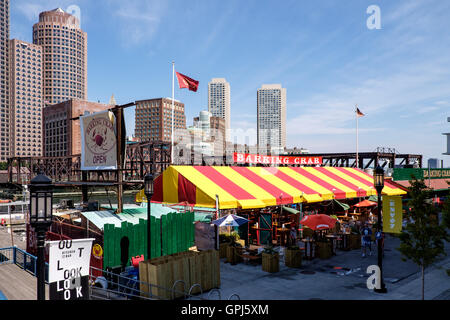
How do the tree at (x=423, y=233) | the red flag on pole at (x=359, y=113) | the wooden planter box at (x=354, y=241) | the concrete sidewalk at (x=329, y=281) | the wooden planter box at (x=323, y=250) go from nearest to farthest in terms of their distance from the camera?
the tree at (x=423, y=233) < the concrete sidewalk at (x=329, y=281) < the wooden planter box at (x=323, y=250) < the wooden planter box at (x=354, y=241) < the red flag on pole at (x=359, y=113)

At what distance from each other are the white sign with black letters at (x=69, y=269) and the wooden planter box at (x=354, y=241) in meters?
17.4

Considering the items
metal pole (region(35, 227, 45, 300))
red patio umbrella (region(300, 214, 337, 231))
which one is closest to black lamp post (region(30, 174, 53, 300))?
metal pole (region(35, 227, 45, 300))

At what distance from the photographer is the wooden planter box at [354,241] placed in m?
21.8

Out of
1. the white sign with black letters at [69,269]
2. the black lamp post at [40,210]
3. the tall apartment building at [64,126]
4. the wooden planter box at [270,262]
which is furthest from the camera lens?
the tall apartment building at [64,126]

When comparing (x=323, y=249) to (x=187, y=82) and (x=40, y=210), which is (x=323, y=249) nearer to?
(x=40, y=210)

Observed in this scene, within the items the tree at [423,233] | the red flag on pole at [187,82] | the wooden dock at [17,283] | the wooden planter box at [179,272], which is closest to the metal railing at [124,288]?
the wooden planter box at [179,272]

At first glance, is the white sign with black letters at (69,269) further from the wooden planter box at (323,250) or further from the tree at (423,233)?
the wooden planter box at (323,250)

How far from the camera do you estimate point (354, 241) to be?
21938 millimetres

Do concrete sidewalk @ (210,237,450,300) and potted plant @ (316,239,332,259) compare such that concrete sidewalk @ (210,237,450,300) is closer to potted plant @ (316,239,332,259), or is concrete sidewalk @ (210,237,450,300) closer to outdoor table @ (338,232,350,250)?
potted plant @ (316,239,332,259)

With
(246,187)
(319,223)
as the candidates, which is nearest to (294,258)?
(319,223)

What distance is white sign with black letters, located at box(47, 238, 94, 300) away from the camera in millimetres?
8539

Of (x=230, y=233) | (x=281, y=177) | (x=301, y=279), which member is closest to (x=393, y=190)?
(x=281, y=177)

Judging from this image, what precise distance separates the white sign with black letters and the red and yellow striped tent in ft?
39.7
